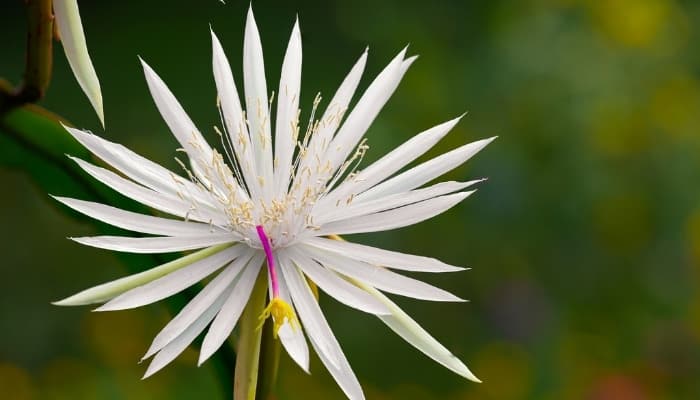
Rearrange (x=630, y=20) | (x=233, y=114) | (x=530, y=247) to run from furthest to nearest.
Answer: (x=530, y=247), (x=630, y=20), (x=233, y=114)

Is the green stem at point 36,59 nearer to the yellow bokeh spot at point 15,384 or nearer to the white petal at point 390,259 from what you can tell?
the white petal at point 390,259

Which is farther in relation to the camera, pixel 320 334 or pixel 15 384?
pixel 15 384

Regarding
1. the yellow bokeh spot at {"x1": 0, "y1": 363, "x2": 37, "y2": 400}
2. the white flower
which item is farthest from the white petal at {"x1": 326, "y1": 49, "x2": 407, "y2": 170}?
the yellow bokeh spot at {"x1": 0, "y1": 363, "x2": 37, "y2": 400}

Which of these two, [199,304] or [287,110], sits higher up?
[287,110]

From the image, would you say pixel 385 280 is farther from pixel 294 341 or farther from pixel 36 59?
pixel 36 59

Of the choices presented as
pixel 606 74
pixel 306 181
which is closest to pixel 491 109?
pixel 606 74

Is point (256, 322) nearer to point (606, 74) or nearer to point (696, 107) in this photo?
point (606, 74)

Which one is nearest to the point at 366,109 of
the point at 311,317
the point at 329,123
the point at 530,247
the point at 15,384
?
the point at 329,123
